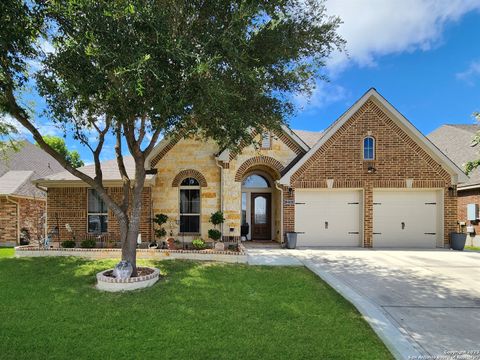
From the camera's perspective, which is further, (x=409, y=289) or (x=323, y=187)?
(x=323, y=187)

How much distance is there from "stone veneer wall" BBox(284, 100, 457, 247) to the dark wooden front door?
7.94 feet

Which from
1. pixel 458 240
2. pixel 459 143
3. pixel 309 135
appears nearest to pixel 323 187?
pixel 458 240

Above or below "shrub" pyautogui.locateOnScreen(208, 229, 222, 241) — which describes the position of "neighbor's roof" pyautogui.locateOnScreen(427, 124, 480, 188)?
above

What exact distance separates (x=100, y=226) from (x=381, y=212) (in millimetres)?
12706

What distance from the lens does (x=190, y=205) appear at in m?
14.3

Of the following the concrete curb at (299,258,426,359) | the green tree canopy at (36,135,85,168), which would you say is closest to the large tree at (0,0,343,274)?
the concrete curb at (299,258,426,359)

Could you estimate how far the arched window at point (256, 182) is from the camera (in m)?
15.7

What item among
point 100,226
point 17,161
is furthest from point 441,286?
point 17,161

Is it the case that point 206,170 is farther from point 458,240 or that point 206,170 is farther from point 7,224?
point 7,224

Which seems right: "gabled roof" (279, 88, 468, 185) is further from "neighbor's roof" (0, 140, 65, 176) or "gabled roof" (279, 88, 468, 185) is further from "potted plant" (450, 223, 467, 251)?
"neighbor's roof" (0, 140, 65, 176)

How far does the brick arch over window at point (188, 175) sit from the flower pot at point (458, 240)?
36.0 feet

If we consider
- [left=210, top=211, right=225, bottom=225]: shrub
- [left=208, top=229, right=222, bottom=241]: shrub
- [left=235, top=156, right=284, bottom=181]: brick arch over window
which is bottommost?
[left=208, top=229, right=222, bottom=241]: shrub

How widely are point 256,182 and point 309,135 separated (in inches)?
232

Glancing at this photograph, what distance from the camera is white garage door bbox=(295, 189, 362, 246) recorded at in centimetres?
1387
